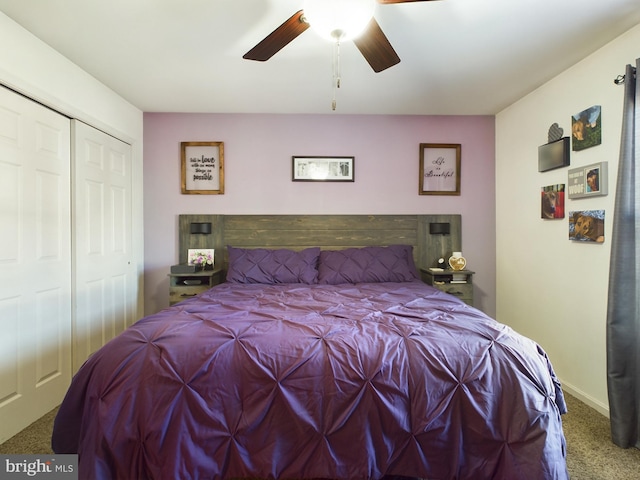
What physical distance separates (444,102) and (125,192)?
3.20 m

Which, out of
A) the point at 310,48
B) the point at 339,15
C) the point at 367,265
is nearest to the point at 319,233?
the point at 367,265

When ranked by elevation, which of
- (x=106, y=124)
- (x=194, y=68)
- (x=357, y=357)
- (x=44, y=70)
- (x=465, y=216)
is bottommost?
(x=357, y=357)

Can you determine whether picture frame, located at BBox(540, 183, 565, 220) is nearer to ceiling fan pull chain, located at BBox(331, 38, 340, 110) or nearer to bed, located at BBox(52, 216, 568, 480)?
bed, located at BBox(52, 216, 568, 480)

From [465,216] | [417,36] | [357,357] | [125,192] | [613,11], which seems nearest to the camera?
[357,357]

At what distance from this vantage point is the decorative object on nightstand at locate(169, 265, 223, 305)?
2.87m

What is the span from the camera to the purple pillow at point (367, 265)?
2809 millimetres

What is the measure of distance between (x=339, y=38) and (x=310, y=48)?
2.32ft

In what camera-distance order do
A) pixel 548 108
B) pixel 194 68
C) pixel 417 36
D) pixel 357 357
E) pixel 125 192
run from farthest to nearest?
pixel 125 192 → pixel 548 108 → pixel 194 68 → pixel 417 36 → pixel 357 357

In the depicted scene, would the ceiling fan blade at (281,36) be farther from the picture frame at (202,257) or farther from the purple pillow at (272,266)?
the picture frame at (202,257)

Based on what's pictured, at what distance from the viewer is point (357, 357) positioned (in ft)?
4.21

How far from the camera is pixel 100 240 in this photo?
2592 mm

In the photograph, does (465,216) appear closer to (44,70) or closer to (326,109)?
(326,109)

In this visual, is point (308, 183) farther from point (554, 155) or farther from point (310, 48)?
point (554, 155)

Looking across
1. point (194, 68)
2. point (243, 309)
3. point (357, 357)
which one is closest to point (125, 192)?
point (194, 68)
